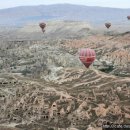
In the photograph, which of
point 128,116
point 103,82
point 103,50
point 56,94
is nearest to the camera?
point 128,116

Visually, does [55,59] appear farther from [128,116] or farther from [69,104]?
[128,116]

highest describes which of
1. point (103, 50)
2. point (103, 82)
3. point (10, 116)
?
point (103, 50)

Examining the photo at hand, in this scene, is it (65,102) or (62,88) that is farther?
(62,88)

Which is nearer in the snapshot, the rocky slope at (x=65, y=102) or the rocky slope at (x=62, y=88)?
the rocky slope at (x=65, y=102)

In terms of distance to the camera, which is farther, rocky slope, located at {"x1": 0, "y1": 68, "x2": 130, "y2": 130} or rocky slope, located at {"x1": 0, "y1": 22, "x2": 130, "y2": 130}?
rocky slope, located at {"x1": 0, "y1": 22, "x2": 130, "y2": 130}

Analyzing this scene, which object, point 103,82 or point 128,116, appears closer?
point 128,116

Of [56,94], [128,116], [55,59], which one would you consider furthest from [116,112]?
[55,59]

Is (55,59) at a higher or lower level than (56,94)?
higher

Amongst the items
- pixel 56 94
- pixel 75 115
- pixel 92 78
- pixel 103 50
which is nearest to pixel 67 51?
pixel 103 50

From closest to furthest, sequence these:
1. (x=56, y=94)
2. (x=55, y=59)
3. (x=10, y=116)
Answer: (x=10, y=116) < (x=56, y=94) < (x=55, y=59)

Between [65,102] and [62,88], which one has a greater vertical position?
[62,88]
